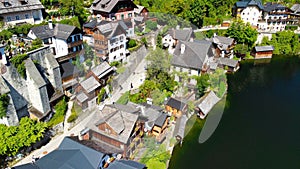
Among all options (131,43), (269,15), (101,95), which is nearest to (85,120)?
(101,95)

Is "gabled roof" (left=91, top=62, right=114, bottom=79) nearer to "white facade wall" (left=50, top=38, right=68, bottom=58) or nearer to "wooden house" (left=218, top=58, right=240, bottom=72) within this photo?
"white facade wall" (left=50, top=38, right=68, bottom=58)

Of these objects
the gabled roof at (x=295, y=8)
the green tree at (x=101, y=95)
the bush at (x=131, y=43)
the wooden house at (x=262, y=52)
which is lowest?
the green tree at (x=101, y=95)

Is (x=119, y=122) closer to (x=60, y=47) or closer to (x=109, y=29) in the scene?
(x=60, y=47)

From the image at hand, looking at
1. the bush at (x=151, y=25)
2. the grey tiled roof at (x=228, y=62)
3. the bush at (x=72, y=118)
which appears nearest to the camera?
the bush at (x=72, y=118)

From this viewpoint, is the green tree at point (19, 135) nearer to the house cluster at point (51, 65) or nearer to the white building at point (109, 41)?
the house cluster at point (51, 65)

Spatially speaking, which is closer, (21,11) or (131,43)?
(21,11)

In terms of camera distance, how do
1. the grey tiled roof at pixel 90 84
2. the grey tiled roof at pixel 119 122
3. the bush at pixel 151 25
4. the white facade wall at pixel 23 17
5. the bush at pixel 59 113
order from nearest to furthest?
the grey tiled roof at pixel 119 122
the bush at pixel 59 113
the grey tiled roof at pixel 90 84
the white facade wall at pixel 23 17
the bush at pixel 151 25

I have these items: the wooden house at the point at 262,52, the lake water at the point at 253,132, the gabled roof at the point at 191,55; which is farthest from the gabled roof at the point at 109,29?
the wooden house at the point at 262,52

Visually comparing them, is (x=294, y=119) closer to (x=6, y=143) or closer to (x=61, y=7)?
(x=6, y=143)
